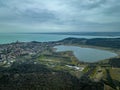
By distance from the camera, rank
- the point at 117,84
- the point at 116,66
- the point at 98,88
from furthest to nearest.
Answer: the point at 116,66
the point at 117,84
the point at 98,88

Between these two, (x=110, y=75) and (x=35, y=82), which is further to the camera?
(x=110, y=75)

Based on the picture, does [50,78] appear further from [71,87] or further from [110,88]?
[110,88]

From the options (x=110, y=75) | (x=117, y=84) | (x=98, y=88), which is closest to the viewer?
(x=98, y=88)

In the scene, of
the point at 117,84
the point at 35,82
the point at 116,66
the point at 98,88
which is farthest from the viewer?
the point at 116,66

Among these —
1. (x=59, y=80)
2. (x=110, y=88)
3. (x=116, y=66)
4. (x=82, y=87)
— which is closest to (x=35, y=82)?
(x=59, y=80)

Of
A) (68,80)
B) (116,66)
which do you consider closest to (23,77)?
(68,80)

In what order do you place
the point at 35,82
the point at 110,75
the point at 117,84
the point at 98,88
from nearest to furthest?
1. the point at 98,88
2. the point at 35,82
3. the point at 117,84
4. the point at 110,75

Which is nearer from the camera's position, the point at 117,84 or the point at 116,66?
the point at 117,84

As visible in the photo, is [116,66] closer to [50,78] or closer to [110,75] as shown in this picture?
[110,75]
